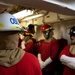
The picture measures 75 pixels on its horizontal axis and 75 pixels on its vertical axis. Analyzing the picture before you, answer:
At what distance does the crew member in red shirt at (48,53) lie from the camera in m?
2.95

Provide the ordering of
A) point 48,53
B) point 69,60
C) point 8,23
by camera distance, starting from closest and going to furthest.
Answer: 1. point 8,23
2. point 69,60
3. point 48,53

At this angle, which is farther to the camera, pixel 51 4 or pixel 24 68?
pixel 51 4

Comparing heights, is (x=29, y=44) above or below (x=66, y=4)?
below

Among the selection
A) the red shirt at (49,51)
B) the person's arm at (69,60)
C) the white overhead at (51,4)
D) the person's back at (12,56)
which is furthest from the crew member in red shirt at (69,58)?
the person's back at (12,56)

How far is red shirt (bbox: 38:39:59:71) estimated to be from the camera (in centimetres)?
295

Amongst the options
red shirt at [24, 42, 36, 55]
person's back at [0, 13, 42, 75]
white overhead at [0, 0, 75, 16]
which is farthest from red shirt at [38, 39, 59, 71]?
person's back at [0, 13, 42, 75]

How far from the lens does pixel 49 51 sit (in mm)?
3012

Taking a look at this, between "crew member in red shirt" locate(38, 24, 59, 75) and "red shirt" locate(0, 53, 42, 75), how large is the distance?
5.16ft

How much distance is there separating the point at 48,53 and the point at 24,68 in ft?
5.69

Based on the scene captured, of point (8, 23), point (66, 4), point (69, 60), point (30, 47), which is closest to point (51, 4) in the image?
point (66, 4)

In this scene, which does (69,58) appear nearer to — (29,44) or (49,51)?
(49,51)

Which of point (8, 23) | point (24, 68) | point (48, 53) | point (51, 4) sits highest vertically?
point (51, 4)

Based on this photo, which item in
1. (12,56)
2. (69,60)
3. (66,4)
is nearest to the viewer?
(12,56)

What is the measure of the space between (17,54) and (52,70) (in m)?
1.90
